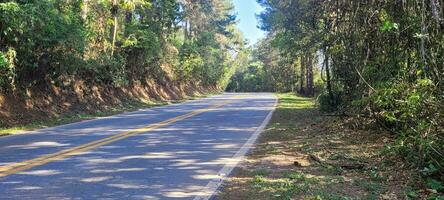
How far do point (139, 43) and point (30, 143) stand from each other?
65.8ft

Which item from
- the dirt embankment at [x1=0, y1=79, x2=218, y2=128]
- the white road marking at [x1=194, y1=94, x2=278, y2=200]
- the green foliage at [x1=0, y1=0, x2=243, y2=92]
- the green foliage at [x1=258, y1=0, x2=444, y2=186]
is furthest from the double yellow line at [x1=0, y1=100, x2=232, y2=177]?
the green foliage at [x1=258, y1=0, x2=444, y2=186]

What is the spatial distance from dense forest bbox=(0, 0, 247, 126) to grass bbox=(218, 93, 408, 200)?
8789 mm

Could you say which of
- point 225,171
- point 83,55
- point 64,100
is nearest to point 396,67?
point 225,171

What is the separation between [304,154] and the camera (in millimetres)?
9906

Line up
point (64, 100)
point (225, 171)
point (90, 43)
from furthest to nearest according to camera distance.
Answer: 1. point (90, 43)
2. point (64, 100)
3. point (225, 171)

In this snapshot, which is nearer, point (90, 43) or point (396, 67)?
point (396, 67)

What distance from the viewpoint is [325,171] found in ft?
26.4

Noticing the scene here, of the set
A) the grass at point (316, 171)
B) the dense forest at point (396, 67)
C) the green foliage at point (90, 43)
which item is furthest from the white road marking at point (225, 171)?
the green foliage at point (90, 43)

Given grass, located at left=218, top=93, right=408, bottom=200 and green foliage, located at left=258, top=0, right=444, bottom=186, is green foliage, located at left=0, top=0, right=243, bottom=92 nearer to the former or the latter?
grass, located at left=218, top=93, right=408, bottom=200

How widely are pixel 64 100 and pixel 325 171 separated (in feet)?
56.9

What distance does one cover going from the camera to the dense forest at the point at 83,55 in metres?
16.4

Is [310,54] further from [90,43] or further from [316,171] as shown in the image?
[316,171]

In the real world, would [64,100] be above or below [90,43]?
below

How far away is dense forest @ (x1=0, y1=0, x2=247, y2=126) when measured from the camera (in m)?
16.4
